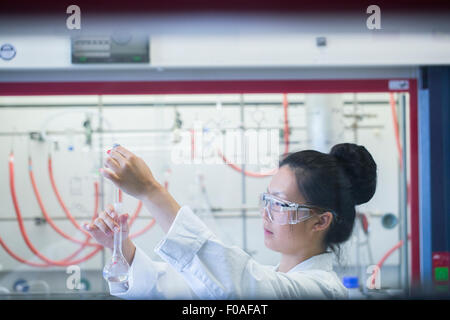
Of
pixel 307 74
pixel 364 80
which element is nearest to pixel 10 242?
pixel 307 74

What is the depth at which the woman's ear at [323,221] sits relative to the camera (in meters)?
1.23

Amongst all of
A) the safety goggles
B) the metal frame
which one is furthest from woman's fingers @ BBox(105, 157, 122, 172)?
the metal frame

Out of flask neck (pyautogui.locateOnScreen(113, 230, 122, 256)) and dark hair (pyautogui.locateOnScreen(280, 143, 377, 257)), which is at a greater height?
dark hair (pyautogui.locateOnScreen(280, 143, 377, 257))

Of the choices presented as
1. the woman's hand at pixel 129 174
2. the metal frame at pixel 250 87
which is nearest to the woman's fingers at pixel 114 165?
the woman's hand at pixel 129 174

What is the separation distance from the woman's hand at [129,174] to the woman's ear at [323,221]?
0.50m

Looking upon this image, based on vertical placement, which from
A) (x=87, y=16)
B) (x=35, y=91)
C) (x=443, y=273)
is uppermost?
(x=87, y=16)

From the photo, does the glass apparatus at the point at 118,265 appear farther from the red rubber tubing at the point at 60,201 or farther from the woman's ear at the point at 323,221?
the red rubber tubing at the point at 60,201

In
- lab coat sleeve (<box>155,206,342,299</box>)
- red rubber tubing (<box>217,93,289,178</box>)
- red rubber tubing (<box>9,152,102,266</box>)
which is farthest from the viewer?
red rubber tubing (<box>9,152,102,266</box>)

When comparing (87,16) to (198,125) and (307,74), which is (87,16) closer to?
(198,125)

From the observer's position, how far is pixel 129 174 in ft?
3.43

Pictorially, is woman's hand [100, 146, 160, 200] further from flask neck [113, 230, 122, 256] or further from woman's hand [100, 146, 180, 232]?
flask neck [113, 230, 122, 256]

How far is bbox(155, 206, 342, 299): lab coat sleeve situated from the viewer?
1032mm
